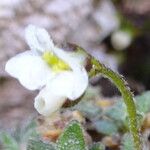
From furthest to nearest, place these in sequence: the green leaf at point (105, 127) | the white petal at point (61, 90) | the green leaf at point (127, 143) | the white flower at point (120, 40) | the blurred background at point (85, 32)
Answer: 1. the white flower at point (120, 40)
2. the blurred background at point (85, 32)
3. the green leaf at point (105, 127)
4. the green leaf at point (127, 143)
5. the white petal at point (61, 90)

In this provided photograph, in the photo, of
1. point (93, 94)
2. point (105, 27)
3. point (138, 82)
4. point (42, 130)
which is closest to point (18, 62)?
point (42, 130)

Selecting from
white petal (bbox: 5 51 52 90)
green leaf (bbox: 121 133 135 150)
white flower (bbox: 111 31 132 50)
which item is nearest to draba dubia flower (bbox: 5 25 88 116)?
white petal (bbox: 5 51 52 90)

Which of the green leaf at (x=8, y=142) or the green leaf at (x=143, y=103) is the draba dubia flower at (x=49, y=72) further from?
the green leaf at (x=143, y=103)

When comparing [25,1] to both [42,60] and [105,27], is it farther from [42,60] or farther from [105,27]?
[42,60]

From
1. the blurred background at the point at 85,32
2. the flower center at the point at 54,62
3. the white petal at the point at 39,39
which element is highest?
the blurred background at the point at 85,32

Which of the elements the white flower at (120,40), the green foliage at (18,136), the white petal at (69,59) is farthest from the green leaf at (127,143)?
the white flower at (120,40)

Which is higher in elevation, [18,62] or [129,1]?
[129,1]
